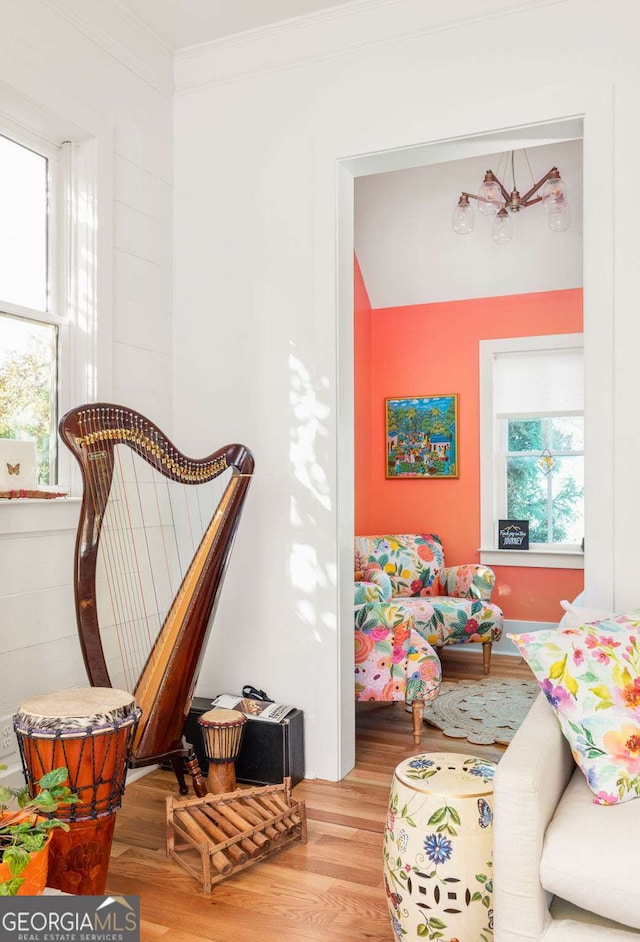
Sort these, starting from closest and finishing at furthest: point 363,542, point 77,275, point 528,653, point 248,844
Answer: point 528,653, point 248,844, point 77,275, point 363,542

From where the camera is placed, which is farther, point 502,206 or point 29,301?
point 502,206

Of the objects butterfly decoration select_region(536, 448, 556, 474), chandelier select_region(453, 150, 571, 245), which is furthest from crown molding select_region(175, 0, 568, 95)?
butterfly decoration select_region(536, 448, 556, 474)

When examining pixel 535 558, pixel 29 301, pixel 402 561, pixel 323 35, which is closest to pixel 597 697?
pixel 29 301

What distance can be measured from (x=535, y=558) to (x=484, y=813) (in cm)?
366

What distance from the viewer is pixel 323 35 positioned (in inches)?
119

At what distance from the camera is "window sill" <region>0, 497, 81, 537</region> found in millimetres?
2467

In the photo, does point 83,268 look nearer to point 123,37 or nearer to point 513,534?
point 123,37

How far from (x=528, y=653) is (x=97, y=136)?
241 centimetres

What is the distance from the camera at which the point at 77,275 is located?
2855 millimetres

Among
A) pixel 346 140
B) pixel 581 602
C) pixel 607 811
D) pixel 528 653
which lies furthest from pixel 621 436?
pixel 346 140

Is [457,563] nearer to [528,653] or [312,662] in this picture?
[312,662]

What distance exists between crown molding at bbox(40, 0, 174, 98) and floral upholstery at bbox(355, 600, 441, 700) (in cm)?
248

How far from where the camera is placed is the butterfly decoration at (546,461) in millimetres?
5289

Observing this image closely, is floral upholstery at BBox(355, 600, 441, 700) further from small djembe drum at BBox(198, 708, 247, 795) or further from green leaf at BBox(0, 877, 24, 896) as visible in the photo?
green leaf at BBox(0, 877, 24, 896)
